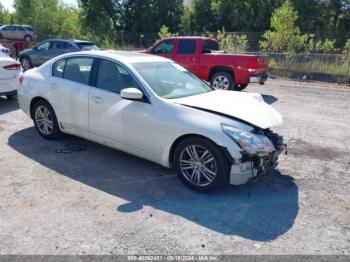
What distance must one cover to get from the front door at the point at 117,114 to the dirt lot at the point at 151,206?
422 millimetres

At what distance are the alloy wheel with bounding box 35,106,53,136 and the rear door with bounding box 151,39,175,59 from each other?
21.7 feet

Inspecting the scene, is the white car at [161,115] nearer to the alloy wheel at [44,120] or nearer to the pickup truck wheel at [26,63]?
the alloy wheel at [44,120]

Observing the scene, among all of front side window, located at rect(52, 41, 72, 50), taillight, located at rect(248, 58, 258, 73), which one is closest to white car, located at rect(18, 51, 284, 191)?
taillight, located at rect(248, 58, 258, 73)

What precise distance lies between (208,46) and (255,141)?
27.6 feet

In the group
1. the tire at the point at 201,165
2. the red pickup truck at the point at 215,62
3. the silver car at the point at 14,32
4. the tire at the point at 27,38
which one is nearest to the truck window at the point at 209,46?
the red pickup truck at the point at 215,62

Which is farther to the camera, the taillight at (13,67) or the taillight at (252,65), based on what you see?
the taillight at (252,65)

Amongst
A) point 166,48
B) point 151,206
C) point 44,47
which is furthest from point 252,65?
point 44,47

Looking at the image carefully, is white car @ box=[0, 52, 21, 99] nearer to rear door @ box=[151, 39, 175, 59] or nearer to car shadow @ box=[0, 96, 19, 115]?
car shadow @ box=[0, 96, 19, 115]

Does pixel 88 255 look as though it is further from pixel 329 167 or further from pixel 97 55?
pixel 329 167

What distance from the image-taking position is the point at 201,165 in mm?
4430

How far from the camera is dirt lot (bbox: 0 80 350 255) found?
3455 millimetres

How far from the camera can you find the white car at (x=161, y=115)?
428 cm

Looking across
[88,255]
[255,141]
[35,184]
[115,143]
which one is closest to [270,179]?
[255,141]

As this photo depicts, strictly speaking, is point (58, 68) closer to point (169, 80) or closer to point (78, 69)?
point (78, 69)
